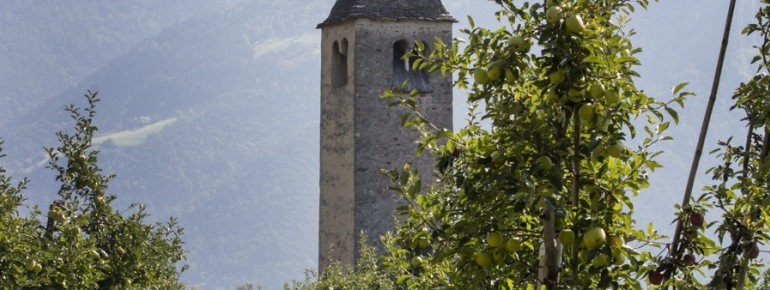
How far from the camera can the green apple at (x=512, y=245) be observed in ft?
16.1

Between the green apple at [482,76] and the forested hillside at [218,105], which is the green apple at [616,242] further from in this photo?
the forested hillside at [218,105]

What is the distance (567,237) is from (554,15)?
26.3 inches

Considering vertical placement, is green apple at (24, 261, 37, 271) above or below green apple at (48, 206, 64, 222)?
below

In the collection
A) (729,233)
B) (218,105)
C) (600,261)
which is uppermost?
(218,105)

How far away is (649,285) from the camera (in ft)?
16.7

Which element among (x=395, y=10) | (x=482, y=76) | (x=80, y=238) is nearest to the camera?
(x=482, y=76)

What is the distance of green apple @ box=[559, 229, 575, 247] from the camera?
15.5ft

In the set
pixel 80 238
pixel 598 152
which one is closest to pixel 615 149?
pixel 598 152

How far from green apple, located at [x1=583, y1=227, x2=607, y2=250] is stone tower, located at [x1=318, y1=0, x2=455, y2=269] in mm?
21758

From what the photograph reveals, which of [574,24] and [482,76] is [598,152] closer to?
[574,24]

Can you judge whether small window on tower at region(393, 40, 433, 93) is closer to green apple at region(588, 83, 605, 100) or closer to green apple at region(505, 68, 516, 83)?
green apple at region(505, 68, 516, 83)

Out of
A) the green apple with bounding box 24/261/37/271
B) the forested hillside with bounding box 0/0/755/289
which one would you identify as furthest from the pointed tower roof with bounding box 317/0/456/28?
the forested hillside with bounding box 0/0/755/289

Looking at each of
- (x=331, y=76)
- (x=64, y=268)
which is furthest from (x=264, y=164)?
(x=64, y=268)

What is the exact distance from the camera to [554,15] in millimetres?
4789
